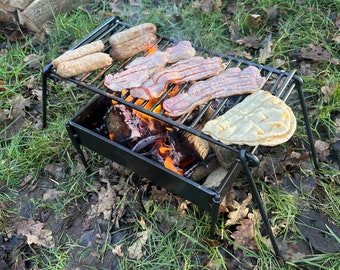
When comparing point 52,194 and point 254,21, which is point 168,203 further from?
point 254,21

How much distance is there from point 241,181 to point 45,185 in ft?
5.14

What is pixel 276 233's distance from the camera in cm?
280

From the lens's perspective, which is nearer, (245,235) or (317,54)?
(245,235)

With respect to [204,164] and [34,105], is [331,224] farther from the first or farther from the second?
[34,105]

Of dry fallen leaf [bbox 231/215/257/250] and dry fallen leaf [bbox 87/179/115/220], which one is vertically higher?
dry fallen leaf [bbox 87/179/115/220]

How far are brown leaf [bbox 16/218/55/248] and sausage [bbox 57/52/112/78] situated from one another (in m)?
1.16

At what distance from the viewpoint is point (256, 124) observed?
2.19m

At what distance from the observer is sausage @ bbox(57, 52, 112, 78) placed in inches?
102

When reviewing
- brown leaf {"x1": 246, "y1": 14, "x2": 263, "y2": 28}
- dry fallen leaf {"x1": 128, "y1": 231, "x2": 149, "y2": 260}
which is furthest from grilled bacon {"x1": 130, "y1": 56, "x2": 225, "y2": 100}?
brown leaf {"x1": 246, "y1": 14, "x2": 263, "y2": 28}

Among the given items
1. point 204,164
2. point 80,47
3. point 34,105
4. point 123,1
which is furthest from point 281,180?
point 123,1

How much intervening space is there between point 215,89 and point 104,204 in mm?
1277

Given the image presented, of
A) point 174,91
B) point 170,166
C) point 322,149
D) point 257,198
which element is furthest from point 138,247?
point 322,149

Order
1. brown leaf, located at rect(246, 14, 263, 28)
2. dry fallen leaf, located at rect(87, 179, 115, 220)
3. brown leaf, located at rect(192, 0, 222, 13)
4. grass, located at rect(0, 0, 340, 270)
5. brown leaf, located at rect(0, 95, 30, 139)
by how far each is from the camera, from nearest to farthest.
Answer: grass, located at rect(0, 0, 340, 270) → dry fallen leaf, located at rect(87, 179, 115, 220) → brown leaf, located at rect(0, 95, 30, 139) → brown leaf, located at rect(246, 14, 263, 28) → brown leaf, located at rect(192, 0, 222, 13)

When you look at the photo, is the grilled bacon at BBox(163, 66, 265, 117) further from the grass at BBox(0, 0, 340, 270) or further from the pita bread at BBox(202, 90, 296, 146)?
the grass at BBox(0, 0, 340, 270)
